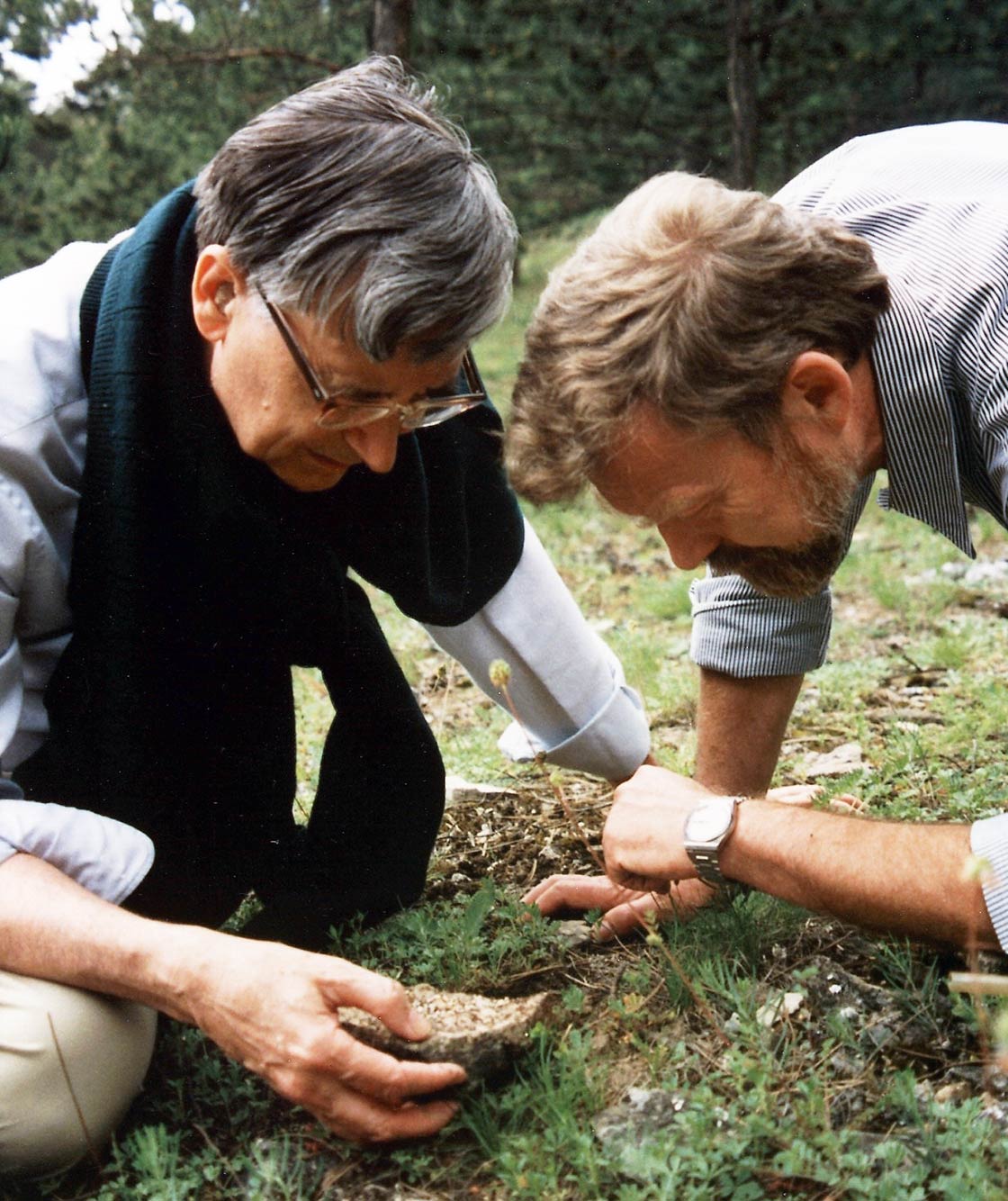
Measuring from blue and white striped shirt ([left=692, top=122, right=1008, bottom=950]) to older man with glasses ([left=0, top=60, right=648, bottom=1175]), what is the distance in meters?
0.74

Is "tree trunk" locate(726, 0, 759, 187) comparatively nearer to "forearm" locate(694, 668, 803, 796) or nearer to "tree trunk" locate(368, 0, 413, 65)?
"tree trunk" locate(368, 0, 413, 65)

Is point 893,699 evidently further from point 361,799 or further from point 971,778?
point 361,799

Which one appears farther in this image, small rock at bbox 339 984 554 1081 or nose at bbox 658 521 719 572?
nose at bbox 658 521 719 572

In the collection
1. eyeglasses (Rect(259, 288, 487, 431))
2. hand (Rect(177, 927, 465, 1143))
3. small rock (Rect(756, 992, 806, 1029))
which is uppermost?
eyeglasses (Rect(259, 288, 487, 431))

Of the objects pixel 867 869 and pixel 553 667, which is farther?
pixel 553 667

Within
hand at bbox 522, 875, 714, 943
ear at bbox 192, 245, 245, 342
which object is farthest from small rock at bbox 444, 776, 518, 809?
ear at bbox 192, 245, 245, 342

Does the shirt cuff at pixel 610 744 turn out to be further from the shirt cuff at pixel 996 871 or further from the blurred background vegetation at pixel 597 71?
the blurred background vegetation at pixel 597 71

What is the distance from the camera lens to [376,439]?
2.50 meters

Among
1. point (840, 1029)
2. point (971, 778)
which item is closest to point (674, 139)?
point (971, 778)

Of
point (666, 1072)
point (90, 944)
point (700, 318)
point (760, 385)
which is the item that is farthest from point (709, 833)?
point (90, 944)

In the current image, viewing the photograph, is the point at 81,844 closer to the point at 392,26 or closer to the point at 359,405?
the point at 359,405

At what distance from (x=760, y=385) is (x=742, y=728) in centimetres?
96

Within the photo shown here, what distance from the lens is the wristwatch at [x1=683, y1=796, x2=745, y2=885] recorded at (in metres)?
2.21

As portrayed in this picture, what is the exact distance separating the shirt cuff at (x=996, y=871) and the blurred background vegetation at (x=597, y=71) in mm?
6941
